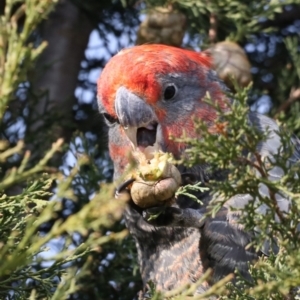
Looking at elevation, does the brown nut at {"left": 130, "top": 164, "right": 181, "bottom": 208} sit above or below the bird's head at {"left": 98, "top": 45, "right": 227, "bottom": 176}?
above

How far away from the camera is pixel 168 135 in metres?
3.16

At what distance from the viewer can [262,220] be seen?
2004 mm

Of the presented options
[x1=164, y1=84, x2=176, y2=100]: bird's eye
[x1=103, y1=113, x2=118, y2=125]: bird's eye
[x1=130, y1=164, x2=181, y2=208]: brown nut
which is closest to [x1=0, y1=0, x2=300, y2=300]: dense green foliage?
[x1=130, y1=164, x2=181, y2=208]: brown nut

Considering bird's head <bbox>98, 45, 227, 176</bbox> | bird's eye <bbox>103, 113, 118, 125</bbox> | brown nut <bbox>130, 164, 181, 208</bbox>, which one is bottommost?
bird's eye <bbox>103, 113, 118, 125</bbox>

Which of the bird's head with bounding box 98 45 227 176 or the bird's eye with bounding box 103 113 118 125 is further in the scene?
the bird's eye with bounding box 103 113 118 125

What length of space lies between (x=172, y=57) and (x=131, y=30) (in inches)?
35.5

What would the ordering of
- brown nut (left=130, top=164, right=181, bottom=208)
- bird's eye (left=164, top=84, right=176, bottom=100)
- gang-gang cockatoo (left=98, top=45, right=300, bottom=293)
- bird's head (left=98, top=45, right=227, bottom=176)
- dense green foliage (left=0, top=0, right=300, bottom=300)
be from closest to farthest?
dense green foliage (left=0, top=0, right=300, bottom=300)
brown nut (left=130, top=164, right=181, bottom=208)
gang-gang cockatoo (left=98, top=45, right=300, bottom=293)
bird's head (left=98, top=45, right=227, bottom=176)
bird's eye (left=164, top=84, right=176, bottom=100)

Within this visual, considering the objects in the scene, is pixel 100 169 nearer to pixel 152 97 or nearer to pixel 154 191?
pixel 152 97

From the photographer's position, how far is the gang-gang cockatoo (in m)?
2.92

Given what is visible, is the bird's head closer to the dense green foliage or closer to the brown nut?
the dense green foliage

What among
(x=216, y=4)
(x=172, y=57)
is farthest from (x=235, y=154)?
(x=216, y=4)

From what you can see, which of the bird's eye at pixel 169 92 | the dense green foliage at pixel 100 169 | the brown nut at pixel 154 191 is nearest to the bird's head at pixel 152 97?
the bird's eye at pixel 169 92

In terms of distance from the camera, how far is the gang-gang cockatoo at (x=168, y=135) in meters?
2.92

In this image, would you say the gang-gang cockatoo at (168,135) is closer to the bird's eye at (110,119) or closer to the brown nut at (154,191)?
the bird's eye at (110,119)
